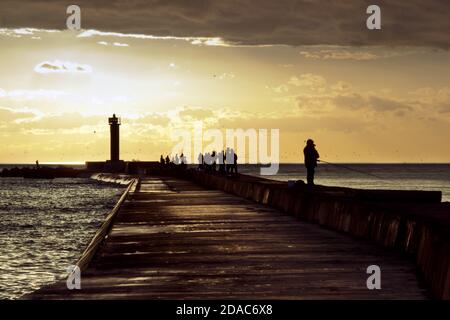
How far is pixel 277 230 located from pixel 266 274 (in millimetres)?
7168

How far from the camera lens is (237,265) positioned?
1281cm

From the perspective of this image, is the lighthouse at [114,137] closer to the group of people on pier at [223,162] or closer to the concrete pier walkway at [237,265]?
the group of people on pier at [223,162]

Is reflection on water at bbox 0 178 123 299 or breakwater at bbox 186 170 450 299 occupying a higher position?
breakwater at bbox 186 170 450 299

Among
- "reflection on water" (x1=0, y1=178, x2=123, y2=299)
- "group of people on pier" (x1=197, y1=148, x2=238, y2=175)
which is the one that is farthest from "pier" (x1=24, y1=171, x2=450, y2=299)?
"group of people on pier" (x1=197, y1=148, x2=238, y2=175)

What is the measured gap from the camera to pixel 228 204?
3012 cm

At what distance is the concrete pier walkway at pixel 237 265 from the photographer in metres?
10.2

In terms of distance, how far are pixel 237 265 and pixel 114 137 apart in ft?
472

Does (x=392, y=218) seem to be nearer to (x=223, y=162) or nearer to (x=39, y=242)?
(x=39, y=242)

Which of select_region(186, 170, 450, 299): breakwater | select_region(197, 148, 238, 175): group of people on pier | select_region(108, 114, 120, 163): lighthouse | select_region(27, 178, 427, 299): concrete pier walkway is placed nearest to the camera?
select_region(27, 178, 427, 299): concrete pier walkway

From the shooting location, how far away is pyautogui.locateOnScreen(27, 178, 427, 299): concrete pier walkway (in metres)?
10.2

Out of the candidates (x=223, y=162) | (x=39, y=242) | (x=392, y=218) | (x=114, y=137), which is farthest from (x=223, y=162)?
(x=114, y=137)

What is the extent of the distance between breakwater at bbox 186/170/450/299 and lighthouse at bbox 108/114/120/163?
120 meters

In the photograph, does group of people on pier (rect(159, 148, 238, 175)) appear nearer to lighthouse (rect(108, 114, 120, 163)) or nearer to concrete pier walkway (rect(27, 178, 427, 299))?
concrete pier walkway (rect(27, 178, 427, 299))
